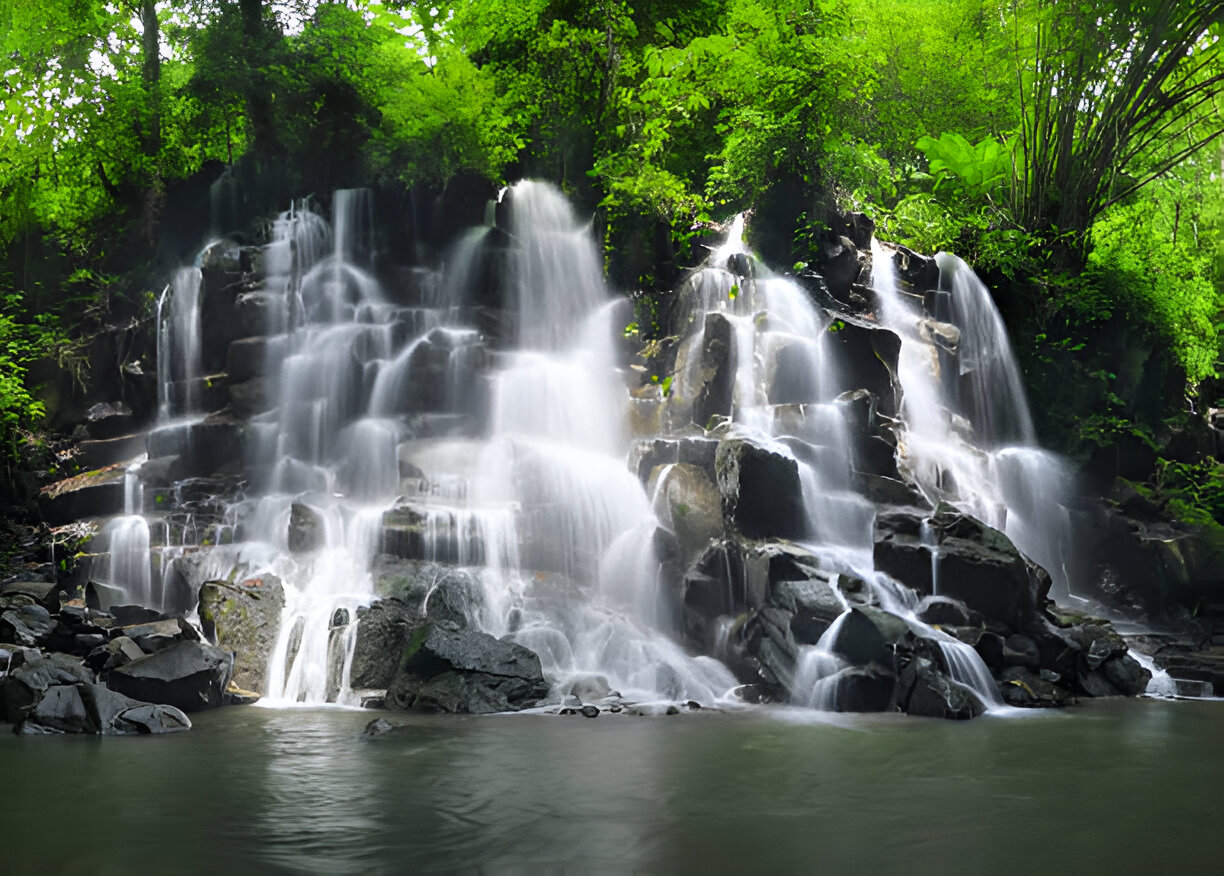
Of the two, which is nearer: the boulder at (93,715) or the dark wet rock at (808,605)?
the boulder at (93,715)

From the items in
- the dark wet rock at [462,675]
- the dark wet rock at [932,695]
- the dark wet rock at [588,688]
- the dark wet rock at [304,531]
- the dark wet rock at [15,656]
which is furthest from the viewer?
the dark wet rock at [304,531]

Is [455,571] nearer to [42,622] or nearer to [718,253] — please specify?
[42,622]

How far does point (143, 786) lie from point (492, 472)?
877cm

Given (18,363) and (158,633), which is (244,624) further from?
(18,363)

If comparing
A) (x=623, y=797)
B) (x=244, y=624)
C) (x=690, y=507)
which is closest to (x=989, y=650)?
(x=690, y=507)

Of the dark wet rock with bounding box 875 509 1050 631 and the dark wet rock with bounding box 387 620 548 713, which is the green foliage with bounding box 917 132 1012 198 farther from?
the dark wet rock with bounding box 387 620 548 713

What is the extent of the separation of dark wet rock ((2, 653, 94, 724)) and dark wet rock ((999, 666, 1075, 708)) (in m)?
9.56

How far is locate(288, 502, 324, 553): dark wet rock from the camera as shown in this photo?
539 inches

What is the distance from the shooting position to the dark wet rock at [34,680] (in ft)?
29.7

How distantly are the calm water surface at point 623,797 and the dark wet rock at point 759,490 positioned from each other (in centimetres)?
363

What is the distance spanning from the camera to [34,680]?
9.17 metres

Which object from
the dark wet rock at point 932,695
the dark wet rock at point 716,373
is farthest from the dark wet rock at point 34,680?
the dark wet rock at point 716,373

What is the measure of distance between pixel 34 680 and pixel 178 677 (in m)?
1.28

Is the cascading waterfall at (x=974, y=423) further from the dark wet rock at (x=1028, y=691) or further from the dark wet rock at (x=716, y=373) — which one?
the dark wet rock at (x=1028, y=691)
